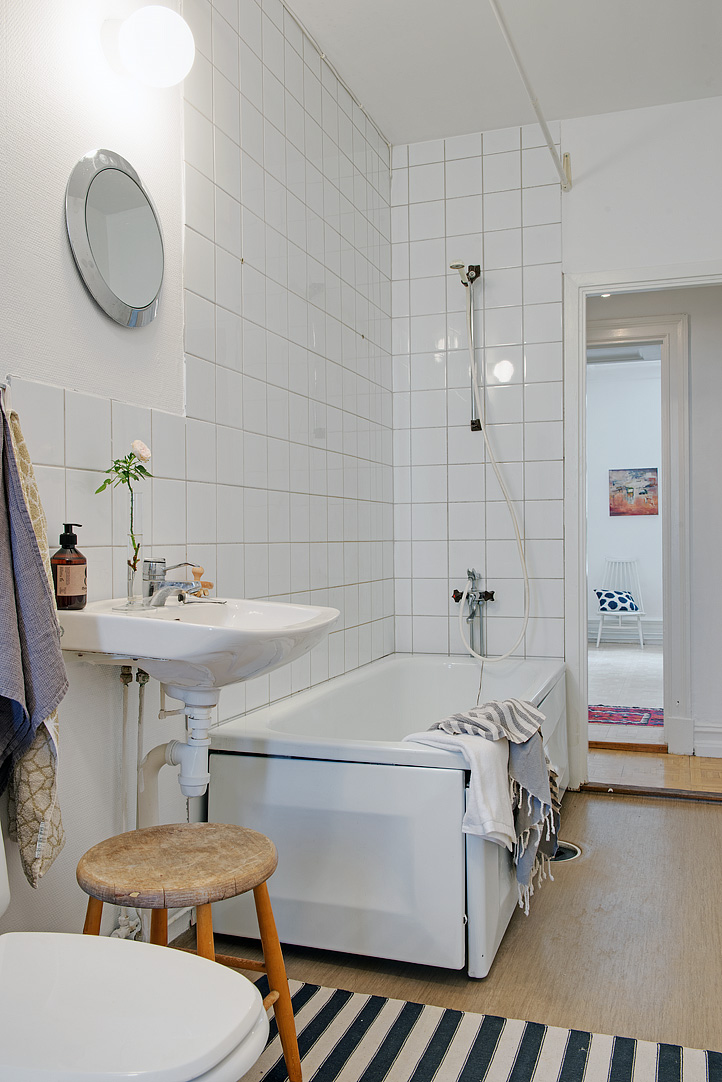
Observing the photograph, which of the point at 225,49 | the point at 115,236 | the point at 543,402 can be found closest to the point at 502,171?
the point at 543,402

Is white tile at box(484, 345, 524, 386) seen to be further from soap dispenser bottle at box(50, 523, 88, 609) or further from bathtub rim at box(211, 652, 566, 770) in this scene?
soap dispenser bottle at box(50, 523, 88, 609)

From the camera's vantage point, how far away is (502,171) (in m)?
3.54

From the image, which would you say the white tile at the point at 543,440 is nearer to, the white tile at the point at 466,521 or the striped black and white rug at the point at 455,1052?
the white tile at the point at 466,521

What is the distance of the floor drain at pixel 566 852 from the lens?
2.71 m

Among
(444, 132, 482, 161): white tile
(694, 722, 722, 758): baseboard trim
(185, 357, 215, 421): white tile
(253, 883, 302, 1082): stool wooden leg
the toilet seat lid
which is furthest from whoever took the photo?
(694, 722, 722, 758): baseboard trim

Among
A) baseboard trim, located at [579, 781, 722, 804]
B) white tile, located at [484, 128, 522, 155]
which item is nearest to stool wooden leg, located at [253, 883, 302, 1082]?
baseboard trim, located at [579, 781, 722, 804]

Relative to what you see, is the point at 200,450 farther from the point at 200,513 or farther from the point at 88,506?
the point at 88,506

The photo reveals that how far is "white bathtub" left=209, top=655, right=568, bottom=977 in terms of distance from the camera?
194 centimetres

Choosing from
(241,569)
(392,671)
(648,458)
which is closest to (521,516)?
(392,671)

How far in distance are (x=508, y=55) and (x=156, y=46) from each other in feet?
5.28

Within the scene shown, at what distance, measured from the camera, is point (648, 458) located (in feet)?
26.3

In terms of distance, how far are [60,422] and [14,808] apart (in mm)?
710

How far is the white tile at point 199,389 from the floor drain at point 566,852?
5.62 ft

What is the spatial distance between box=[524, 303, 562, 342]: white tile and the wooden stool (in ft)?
8.23
